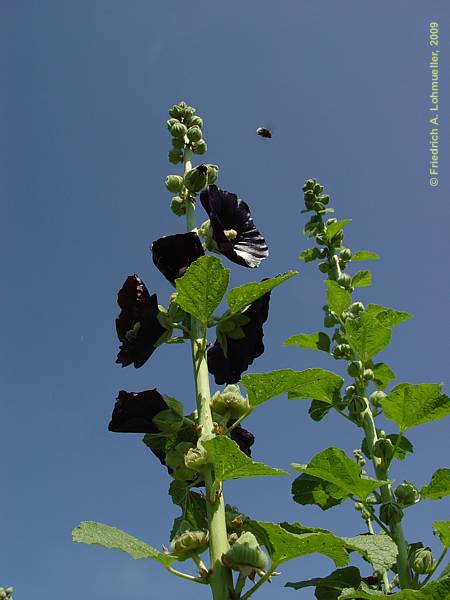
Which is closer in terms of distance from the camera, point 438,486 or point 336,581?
point 336,581

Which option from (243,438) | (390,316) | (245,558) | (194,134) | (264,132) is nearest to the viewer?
(245,558)

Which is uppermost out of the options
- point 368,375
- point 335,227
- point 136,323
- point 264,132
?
point 264,132

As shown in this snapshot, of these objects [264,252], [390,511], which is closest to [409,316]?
[390,511]

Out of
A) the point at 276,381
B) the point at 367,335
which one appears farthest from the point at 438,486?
the point at 276,381

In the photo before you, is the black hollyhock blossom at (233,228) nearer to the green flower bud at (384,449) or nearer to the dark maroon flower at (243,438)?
the dark maroon flower at (243,438)

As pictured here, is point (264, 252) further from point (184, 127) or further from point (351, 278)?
point (351, 278)

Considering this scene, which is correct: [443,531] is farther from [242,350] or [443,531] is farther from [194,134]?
[194,134]
